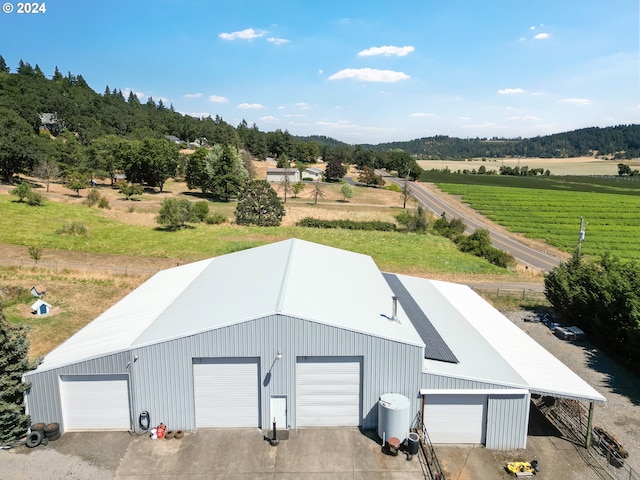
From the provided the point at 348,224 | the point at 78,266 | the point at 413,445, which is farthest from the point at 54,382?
the point at 348,224

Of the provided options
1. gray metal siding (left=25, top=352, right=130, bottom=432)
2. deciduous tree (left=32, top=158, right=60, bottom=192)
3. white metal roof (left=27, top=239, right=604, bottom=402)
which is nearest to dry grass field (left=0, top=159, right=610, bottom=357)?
deciduous tree (left=32, top=158, right=60, bottom=192)

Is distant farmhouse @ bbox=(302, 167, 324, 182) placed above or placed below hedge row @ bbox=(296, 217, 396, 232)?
above

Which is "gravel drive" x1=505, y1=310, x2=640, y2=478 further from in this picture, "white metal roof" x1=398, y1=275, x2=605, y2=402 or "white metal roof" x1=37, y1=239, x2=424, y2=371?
A: "white metal roof" x1=37, y1=239, x2=424, y2=371

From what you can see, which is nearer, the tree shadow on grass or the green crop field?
the tree shadow on grass

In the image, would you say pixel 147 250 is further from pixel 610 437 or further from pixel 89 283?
pixel 610 437

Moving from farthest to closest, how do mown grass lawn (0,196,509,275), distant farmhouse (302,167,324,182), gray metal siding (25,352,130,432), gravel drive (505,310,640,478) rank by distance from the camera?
distant farmhouse (302,167,324,182) → mown grass lawn (0,196,509,275) → gravel drive (505,310,640,478) → gray metal siding (25,352,130,432)

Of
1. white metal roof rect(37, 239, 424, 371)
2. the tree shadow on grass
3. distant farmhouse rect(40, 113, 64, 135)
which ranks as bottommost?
the tree shadow on grass

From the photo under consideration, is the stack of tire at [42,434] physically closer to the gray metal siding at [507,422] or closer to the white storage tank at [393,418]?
the white storage tank at [393,418]
